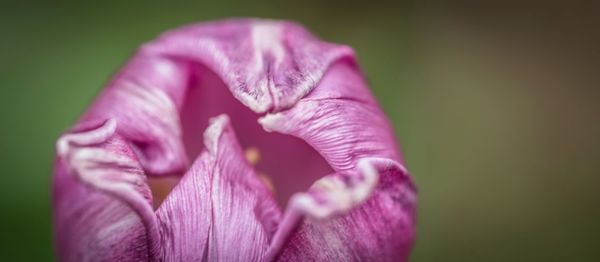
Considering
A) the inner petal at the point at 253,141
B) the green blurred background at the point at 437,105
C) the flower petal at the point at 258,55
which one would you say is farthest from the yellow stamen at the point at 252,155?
the green blurred background at the point at 437,105

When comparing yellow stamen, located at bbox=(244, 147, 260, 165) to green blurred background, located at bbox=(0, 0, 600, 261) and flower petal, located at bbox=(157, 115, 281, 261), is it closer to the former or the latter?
flower petal, located at bbox=(157, 115, 281, 261)

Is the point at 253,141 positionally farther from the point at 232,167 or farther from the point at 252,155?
the point at 232,167

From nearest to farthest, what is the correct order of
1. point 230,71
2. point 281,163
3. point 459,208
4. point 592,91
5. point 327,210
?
point 327,210, point 230,71, point 281,163, point 459,208, point 592,91

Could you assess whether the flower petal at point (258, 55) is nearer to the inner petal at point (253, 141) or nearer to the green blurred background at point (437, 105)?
the inner petal at point (253, 141)

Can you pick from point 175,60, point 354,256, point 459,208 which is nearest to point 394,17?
point 459,208

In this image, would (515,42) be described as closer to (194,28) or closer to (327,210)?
(194,28)

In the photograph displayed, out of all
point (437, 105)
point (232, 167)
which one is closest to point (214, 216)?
point (232, 167)
